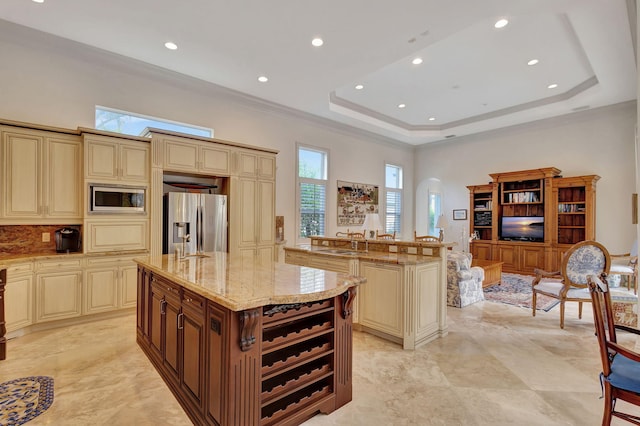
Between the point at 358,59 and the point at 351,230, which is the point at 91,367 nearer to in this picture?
the point at 358,59

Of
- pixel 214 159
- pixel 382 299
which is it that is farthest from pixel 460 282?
pixel 214 159

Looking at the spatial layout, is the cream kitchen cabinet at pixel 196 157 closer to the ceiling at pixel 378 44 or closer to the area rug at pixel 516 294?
the ceiling at pixel 378 44

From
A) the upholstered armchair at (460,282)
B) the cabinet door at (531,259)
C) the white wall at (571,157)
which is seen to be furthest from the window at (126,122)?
the cabinet door at (531,259)

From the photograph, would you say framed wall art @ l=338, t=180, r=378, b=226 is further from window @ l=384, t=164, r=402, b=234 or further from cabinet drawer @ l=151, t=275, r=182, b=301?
cabinet drawer @ l=151, t=275, r=182, b=301

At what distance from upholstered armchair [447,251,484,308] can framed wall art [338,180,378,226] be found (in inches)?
125

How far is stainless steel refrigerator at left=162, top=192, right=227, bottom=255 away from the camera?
4.45 metres

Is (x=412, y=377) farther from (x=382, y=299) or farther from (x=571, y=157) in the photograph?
(x=571, y=157)

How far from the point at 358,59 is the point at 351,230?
14.4ft

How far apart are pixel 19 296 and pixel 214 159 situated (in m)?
2.77

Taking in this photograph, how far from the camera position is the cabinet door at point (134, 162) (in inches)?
161

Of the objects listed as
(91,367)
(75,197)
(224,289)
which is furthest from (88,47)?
(224,289)

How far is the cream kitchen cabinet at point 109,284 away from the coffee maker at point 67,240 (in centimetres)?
36

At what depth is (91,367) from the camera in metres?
2.81

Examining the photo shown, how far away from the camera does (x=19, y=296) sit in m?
3.40
